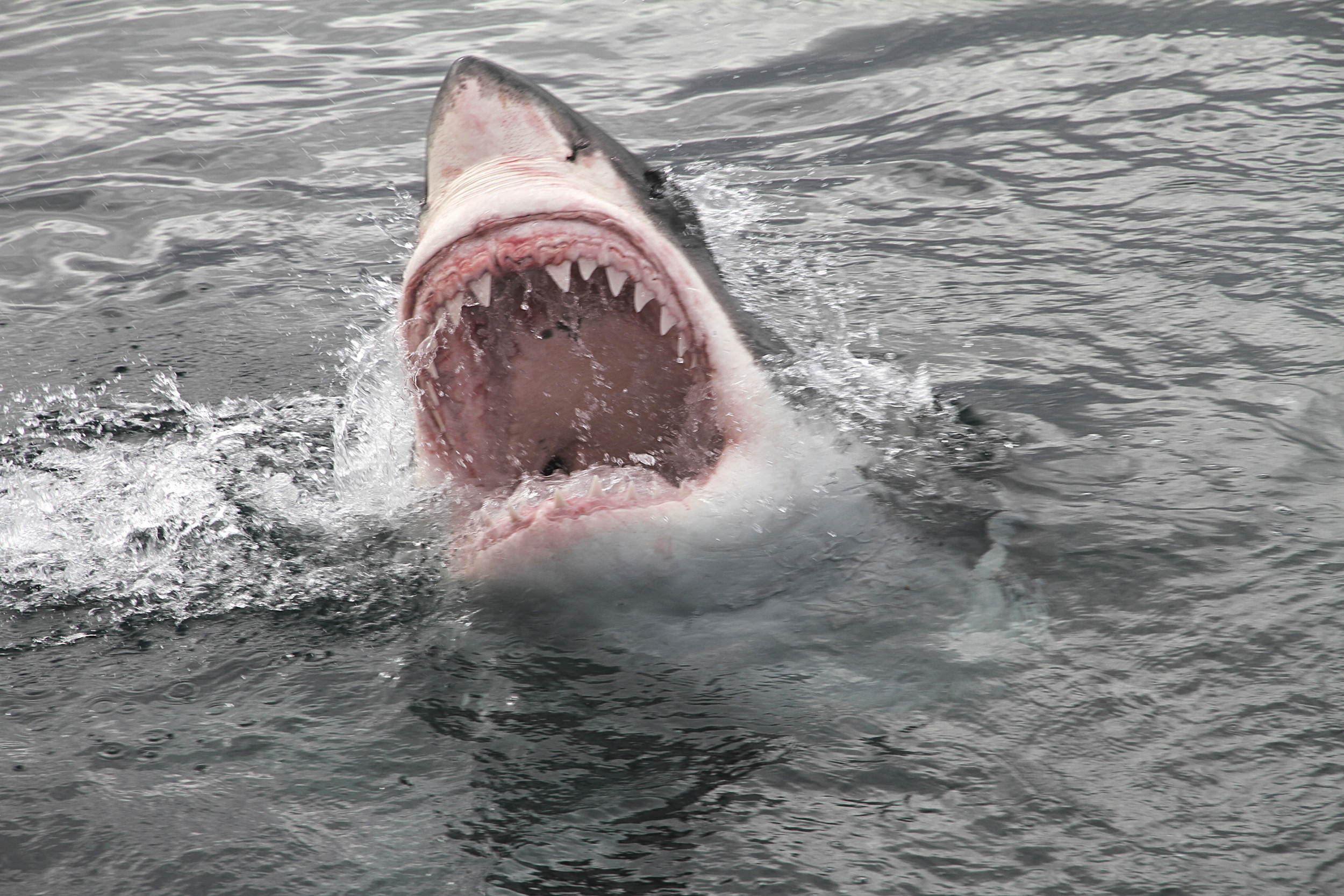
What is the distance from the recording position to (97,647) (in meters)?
2.43

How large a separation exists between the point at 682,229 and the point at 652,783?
1395mm

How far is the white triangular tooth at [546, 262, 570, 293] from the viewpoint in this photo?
2475 millimetres

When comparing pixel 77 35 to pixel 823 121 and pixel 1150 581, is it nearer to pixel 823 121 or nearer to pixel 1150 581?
pixel 823 121

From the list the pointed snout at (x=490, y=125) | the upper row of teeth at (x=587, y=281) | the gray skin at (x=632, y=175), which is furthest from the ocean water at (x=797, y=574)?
the pointed snout at (x=490, y=125)

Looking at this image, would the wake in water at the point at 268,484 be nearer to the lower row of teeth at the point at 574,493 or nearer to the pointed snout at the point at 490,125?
the lower row of teeth at the point at 574,493

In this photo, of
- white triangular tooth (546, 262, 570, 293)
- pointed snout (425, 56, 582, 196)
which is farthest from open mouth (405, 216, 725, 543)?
pointed snout (425, 56, 582, 196)

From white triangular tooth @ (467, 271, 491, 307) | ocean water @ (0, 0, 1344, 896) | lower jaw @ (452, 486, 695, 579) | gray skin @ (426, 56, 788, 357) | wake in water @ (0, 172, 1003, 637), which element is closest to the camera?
ocean water @ (0, 0, 1344, 896)

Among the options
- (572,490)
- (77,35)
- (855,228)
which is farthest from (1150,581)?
(77,35)

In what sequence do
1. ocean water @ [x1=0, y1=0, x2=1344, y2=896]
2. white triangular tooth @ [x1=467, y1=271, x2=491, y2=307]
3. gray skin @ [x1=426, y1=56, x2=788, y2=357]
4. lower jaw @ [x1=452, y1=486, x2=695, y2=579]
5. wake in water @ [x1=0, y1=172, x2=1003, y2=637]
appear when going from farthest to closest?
gray skin @ [x1=426, y1=56, x2=788, y2=357], wake in water @ [x1=0, y1=172, x2=1003, y2=637], white triangular tooth @ [x1=467, y1=271, x2=491, y2=307], lower jaw @ [x1=452, y1=486, x2=695, y2=579], ocean water @ [x1=0, y1=0, x2=1344, y2=896]

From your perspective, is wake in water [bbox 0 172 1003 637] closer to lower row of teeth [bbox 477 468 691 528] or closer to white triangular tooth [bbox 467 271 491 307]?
lower row of teeth [bbox 477 468 691 528]

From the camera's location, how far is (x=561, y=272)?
2.48 metres

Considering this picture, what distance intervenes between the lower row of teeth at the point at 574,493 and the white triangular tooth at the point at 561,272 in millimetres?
399

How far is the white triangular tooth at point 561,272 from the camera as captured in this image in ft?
8.12

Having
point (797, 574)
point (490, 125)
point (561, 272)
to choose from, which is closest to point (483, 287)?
point (561, 272)
